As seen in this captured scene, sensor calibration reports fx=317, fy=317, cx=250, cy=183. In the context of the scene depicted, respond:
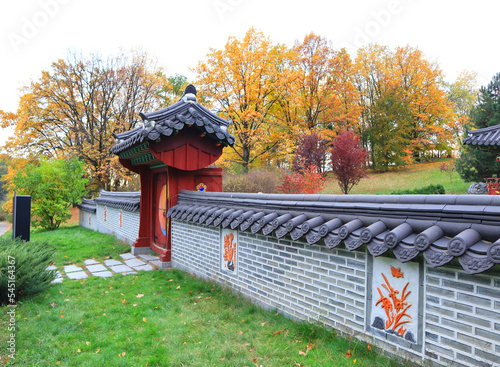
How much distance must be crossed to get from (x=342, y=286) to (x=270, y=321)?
3.57 feet

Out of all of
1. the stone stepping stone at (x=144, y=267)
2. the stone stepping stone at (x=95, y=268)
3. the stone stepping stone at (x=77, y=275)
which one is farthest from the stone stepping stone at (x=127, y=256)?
the stone stepping stone at (x=77, y=275)

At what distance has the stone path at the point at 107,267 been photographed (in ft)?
20.5

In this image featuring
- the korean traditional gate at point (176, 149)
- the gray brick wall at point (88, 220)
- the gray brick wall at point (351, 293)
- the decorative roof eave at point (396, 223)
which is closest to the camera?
the decorative roof eave at point (396, 223)

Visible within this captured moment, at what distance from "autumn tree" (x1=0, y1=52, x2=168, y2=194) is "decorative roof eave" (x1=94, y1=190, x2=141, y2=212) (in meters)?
9.28

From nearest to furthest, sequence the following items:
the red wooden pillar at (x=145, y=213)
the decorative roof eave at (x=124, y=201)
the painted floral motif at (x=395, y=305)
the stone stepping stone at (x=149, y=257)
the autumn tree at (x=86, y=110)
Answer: the painted floral motif at (x=395, y=305) → the stone stepping stone at (x=149, y=257) → the red wooden pillar at (x=145, y=213) → the decorative roof eave at (x=124, y=201) → the autumn tree at (x=86, y=110)

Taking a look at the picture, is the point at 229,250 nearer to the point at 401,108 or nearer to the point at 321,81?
the point at 321,81

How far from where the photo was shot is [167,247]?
684cm

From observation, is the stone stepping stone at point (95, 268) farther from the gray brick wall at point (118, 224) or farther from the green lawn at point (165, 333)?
the gray brick wall at point (118, 224)

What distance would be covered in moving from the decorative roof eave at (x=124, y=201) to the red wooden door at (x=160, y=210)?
83cm

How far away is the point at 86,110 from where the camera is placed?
22.1 meters

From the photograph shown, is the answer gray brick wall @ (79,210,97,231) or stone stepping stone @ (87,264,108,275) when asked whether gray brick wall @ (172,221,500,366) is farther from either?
gray brick wall @ (79,210,97,231)

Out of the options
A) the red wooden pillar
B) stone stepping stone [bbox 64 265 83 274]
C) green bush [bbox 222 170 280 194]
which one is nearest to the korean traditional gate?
the red wooden pillar

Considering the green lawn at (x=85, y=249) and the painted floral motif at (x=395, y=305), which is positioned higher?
the painted floral motif at (x=395, y=305)

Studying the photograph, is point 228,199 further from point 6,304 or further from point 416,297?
point 6,304
